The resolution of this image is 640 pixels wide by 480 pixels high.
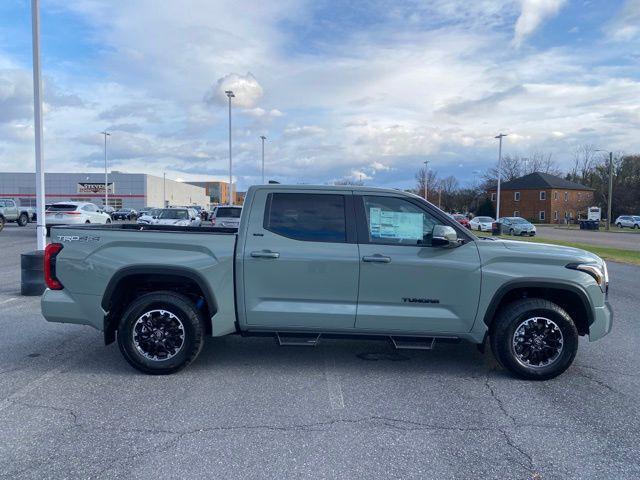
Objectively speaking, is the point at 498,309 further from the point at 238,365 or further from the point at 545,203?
the point at 545,203

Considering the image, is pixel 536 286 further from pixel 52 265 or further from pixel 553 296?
pixel 52 265

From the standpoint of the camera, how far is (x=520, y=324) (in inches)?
197

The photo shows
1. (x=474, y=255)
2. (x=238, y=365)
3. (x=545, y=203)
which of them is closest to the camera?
(x=474, y=255)

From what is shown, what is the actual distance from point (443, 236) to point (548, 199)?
84842 millimetres

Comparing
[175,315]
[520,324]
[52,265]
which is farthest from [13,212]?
[520,324]

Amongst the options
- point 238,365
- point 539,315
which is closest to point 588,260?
point 539,315

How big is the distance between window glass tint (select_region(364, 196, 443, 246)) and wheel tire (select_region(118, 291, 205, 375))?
6.50 ft

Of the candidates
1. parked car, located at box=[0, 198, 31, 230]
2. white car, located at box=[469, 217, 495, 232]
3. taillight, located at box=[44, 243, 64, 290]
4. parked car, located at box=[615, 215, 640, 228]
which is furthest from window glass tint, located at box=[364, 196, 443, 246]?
parked car, located at box=[615, 215, 640, 228]

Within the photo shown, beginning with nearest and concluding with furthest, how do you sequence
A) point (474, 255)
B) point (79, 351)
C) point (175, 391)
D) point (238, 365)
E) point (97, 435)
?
point (97, 435)
point (175, 391)
point (474, 255)
point (238, 365)
point (79, 351)

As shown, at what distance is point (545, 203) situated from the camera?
270 feet

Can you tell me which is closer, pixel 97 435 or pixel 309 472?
pixel 309 472

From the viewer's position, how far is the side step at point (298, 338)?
202 inches

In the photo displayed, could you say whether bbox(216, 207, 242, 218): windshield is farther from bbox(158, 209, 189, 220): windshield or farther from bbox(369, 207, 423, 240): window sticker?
bbox(369, 207, 423, 240): window sticker

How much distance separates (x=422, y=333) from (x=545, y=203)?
85.4m
